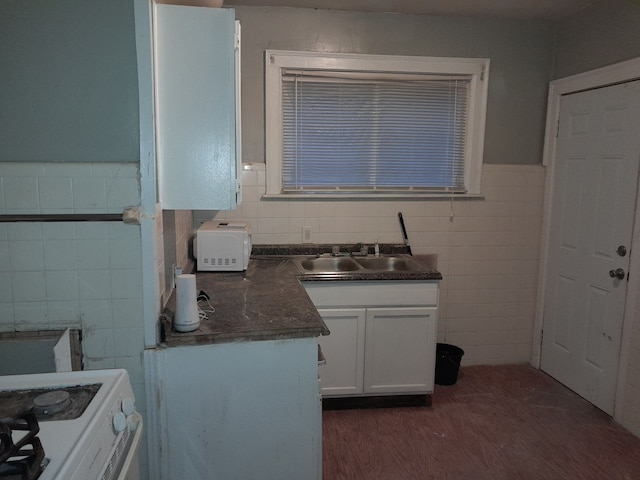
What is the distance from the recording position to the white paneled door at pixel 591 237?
2.67 m

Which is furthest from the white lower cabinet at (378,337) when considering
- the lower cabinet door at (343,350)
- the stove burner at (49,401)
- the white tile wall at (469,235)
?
the stove burner at (49,401)

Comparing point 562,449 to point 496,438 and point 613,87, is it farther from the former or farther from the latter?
point 613,87

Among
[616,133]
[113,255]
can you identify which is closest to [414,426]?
[113,255]

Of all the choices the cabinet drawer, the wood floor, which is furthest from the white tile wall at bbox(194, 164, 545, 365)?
the cabinet drawer

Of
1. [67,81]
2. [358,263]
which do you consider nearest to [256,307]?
[67,81]

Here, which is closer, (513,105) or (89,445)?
(89,445)

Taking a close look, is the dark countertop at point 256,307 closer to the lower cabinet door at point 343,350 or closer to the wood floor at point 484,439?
the lower cabinet door at point 343,350

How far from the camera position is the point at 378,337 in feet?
9.11

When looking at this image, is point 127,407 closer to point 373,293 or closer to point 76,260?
point 76,260

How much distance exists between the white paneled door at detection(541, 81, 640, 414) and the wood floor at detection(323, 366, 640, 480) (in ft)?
0.90

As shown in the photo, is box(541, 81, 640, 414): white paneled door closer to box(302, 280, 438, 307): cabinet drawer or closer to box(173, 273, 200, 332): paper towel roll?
box(302, 280, 438, 307): cabinet drawer

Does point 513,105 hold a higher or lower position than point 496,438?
higher

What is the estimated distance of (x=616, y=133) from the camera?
272 cm

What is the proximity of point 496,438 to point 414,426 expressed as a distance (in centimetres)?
46
